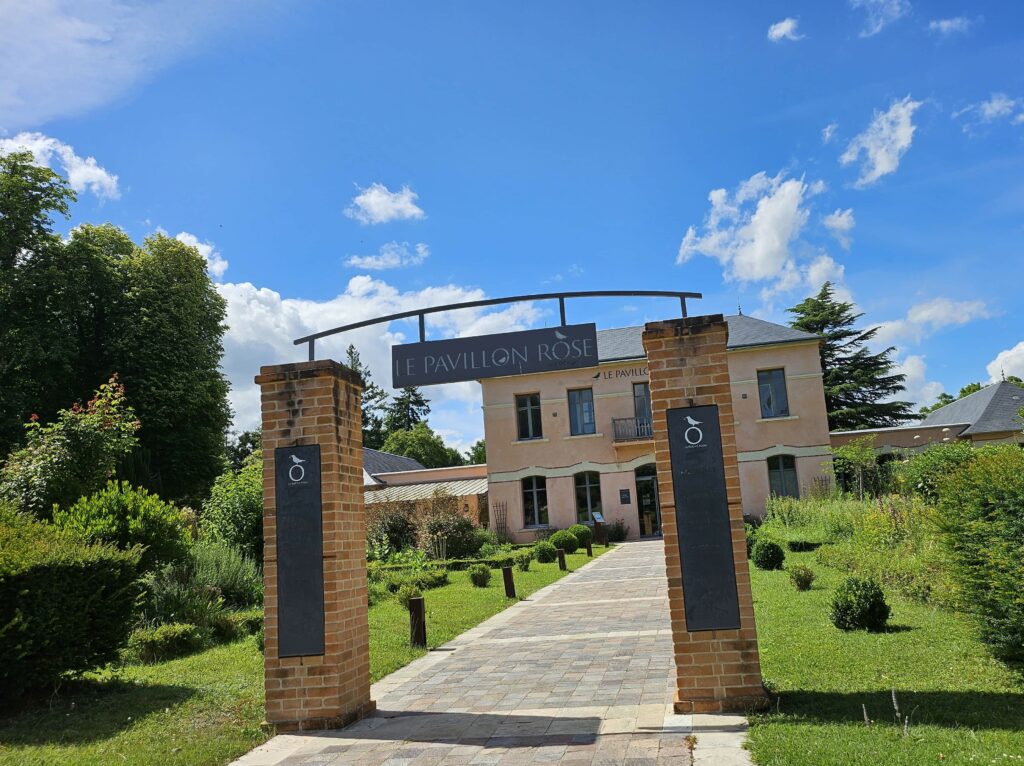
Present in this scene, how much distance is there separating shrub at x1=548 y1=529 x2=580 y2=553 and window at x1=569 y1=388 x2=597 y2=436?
7.10 meters

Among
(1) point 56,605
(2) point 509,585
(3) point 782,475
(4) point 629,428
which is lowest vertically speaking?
(2) point 509,585

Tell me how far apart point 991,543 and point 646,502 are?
25236 millimetres

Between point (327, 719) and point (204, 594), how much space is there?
20.2ft

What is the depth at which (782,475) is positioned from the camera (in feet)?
98.1

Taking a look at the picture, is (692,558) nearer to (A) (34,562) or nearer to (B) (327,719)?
(B) (327,719)

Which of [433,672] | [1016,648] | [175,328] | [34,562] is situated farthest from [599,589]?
[175,328]

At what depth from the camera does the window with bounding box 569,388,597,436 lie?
31.8 meters

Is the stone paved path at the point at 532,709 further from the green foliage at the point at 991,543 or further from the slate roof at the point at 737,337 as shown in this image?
the slate roof at the point at 737,337

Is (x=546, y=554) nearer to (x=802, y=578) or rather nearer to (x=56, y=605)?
(x=802, y=578)

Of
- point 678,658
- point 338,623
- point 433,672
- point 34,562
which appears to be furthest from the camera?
point 433,672

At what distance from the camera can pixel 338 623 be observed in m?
6.09

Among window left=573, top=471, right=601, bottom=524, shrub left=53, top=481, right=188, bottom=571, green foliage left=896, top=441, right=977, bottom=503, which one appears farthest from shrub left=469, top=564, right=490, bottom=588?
window left=573, top=471, right=601, bottom=524

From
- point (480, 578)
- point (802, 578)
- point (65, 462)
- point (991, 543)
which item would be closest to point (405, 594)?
point (480, 578)

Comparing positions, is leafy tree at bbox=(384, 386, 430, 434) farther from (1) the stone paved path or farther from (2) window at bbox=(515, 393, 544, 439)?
(1) the stone paved path
